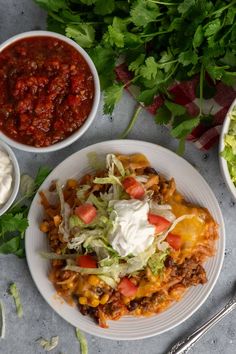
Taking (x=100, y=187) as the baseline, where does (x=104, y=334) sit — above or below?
below

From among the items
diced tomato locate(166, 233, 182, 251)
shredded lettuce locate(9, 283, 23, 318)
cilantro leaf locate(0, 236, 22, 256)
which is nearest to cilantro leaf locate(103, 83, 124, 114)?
diced tomato locate(166, 233, 182, 251)

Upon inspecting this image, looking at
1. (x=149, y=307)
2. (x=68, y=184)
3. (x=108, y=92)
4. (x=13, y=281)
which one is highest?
(x=108, y=92)

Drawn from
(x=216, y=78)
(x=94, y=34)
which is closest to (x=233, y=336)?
(x=216, y=78)

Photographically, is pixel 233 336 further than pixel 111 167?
Yes

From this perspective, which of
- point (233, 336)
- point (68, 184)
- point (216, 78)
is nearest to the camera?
point (216, 78)

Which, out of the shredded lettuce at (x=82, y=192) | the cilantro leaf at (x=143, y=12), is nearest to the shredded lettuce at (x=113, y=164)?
the shredded lettuce at (x=82, y=192)

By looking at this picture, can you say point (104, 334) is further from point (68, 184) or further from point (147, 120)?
point (147, 120)

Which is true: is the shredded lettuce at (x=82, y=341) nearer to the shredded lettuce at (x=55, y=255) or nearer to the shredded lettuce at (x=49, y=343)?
the shredded lettuce at (x=49, y=343)

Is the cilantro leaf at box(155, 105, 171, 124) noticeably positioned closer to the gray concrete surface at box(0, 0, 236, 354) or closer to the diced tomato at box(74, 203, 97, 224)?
the gray concrete surface at box(0, 0, 236, 354)
